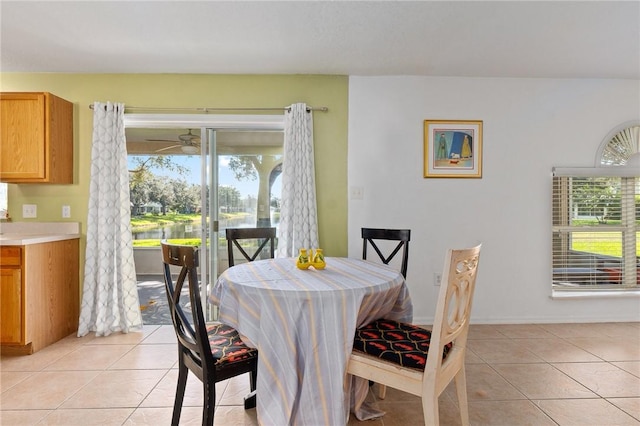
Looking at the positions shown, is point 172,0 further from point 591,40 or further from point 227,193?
point 591,40

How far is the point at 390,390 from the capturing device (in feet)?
7.23

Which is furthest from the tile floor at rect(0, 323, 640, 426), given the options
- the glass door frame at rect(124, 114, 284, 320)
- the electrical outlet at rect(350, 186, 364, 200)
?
the electrical outlet at rect(350, 186, 364, 200)

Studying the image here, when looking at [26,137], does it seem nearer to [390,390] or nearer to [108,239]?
[108,239]

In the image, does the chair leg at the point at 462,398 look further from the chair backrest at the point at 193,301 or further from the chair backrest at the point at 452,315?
the chair backrest at the point at 193,301

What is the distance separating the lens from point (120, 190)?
3162 millimetres

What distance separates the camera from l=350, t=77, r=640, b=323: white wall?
339 centimetres

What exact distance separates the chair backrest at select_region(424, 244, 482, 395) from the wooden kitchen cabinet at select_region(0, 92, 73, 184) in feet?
10.9

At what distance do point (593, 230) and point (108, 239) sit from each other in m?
4.69

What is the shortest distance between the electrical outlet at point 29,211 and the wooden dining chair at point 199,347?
2.49m

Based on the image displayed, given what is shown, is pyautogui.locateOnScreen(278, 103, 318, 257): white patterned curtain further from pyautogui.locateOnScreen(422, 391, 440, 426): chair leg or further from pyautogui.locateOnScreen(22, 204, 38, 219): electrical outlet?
pyautogui.locateOnScreen(22, 204, 38, 219): electrical outlet

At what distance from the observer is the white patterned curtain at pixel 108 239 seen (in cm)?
309

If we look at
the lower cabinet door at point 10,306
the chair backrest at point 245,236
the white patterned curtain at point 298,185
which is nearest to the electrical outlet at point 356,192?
the white patterned curtain at point 298,185

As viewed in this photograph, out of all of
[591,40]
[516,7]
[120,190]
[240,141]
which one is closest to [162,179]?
[120,190]

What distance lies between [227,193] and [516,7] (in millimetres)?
2737
